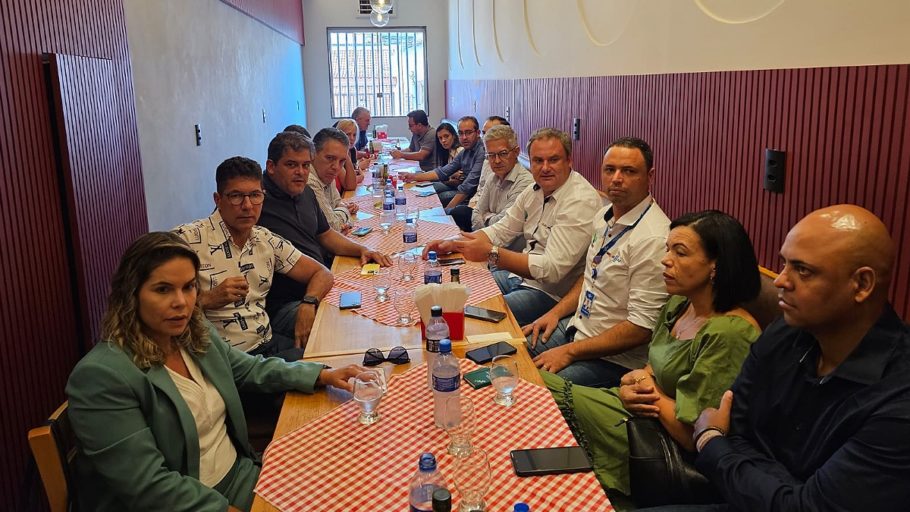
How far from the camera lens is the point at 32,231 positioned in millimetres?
2289

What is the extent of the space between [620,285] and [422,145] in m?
6.00

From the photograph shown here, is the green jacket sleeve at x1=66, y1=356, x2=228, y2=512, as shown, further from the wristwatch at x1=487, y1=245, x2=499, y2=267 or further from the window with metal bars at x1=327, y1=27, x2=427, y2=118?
the window with metal bars at x1=327, y1=27, x2=427, y2=118

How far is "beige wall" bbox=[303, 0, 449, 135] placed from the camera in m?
11.9

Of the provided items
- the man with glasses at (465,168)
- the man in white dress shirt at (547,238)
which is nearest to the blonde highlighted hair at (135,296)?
the man in white dress shirt at (547,238)

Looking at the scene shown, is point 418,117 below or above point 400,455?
above

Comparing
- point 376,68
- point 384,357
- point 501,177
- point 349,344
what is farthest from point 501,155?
point 376,68

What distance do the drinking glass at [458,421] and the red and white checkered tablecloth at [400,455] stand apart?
29 mm

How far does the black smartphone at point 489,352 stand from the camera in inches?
82.2

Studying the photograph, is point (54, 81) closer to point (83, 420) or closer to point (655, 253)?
point (83, 420)

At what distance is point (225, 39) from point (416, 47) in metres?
7.07

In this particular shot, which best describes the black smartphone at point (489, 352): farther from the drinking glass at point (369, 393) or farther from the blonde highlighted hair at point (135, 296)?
the blonde highlighted hair at point (135, 296)

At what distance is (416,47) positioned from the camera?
12.4m

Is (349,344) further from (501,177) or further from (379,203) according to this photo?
(379,203)

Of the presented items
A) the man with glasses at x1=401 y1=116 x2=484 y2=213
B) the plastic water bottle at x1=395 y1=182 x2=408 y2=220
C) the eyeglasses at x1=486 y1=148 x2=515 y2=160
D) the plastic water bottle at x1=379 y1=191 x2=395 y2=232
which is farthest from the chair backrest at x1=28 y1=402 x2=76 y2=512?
the man with glasses at x1=401 y1=116 x2=484 y2=213
